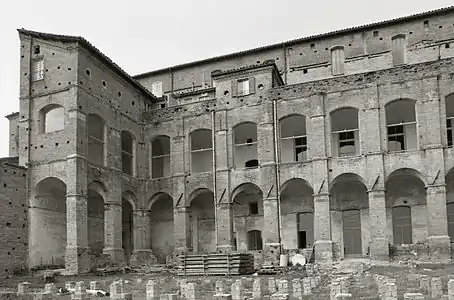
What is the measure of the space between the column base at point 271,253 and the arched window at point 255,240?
10.8 ft

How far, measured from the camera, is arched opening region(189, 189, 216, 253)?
36.2 metres

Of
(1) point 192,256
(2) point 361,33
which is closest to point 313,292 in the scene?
(1) point 192,256

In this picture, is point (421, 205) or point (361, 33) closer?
point (421, 205)

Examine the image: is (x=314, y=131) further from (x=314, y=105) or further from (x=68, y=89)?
(x=68, y=89)

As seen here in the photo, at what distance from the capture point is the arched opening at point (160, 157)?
37906mm

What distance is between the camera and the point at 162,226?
→ 37062 mm

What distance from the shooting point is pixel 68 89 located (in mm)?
30734

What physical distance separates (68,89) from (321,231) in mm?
15132

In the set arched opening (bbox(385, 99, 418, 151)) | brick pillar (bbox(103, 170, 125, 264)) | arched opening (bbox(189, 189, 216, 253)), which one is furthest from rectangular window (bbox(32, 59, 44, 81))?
A: arched opening (bbox(385, 99, 418, 151))

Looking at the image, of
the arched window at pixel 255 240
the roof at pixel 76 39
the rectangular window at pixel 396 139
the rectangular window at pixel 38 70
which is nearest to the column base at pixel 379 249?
the rectangular window at pixel 396 139

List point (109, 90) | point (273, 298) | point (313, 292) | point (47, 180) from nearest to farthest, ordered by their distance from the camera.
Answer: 1. point (273, 298)
2. point (313, 292)
3. point (47, 180)
4. point (109, 90)

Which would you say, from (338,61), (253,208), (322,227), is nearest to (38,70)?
(253,208)

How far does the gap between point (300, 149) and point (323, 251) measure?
6.94 metres

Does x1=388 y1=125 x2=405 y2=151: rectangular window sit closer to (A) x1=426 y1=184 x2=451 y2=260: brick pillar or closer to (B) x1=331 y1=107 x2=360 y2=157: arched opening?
(B) x1=331 y1=107 x2=360 y2=157: arched opening
